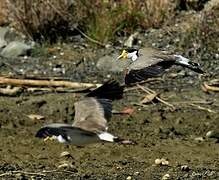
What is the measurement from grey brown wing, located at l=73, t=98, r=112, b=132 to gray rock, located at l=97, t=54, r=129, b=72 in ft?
13.2

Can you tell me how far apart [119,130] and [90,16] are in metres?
4.03

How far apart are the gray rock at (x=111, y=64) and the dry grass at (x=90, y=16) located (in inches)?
34.7

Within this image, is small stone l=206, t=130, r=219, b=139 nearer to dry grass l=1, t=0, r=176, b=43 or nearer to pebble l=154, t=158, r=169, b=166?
pebble l=154, t=158, r=169, b=166

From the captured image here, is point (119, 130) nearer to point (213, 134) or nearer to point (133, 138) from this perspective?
point (133, 138)

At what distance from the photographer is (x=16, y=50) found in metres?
11.8

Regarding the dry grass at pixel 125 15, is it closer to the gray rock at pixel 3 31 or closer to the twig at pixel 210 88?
the gray rock at pixel 3 31

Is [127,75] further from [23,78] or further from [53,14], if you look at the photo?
[53,14]

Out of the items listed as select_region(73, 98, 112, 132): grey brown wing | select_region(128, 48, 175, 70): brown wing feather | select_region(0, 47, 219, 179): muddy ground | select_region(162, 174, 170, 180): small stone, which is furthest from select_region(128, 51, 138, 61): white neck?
select_region(162, 174, 170, 180): small stone

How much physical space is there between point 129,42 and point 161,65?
487cm

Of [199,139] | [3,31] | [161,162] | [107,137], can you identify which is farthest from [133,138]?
[3,31]

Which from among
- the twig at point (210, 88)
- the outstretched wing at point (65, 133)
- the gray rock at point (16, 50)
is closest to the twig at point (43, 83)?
the twig at point (210, 88)

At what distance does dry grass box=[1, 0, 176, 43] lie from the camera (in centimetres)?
1205

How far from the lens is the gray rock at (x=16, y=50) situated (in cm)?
1173

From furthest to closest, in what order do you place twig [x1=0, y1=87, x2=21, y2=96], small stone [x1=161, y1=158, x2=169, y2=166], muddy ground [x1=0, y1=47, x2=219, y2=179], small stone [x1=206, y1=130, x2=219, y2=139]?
1. twig [x1=0, y1=87, x2=21, y2=96]
2. small stone [x1=206, y1=130, x2=219, y2=139]
3. small stone [x1=161, y1=158, x2=169, y2=166]
4. muddy ground [x1=0, y1=47, x2=219, y2=179]
